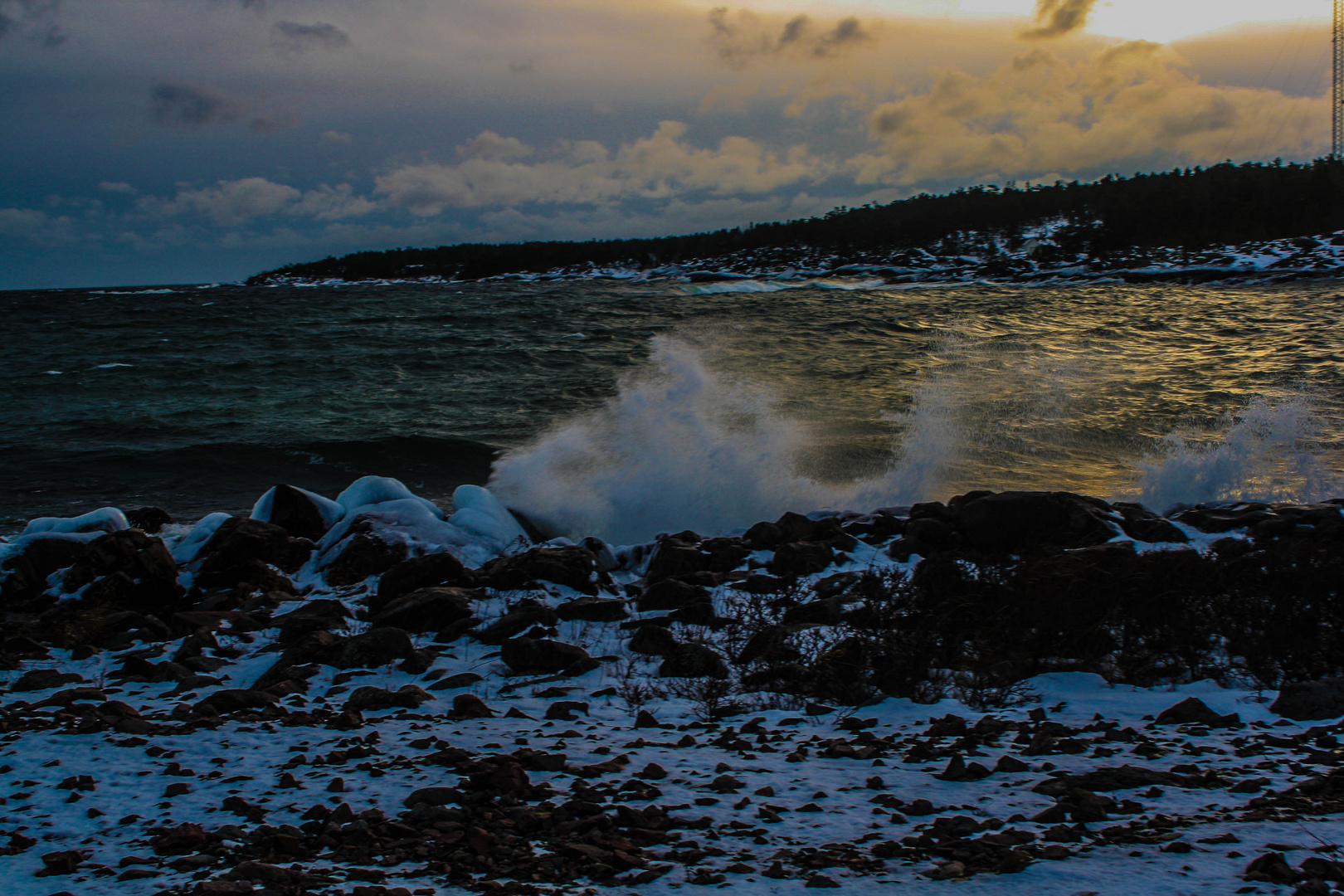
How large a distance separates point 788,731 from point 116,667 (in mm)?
4180

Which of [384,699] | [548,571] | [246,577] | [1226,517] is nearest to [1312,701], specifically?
[384,699]

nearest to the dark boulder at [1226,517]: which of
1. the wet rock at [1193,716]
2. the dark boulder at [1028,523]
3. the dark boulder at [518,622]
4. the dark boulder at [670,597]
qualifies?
the dark boulder at [1028,523]

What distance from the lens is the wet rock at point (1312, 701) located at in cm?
377

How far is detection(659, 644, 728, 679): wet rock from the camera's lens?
4.88 m

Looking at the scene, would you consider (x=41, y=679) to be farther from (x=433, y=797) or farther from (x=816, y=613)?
(x=816, y=613)

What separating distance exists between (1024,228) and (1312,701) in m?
96.5

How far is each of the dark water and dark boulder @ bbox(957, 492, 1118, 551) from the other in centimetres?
301

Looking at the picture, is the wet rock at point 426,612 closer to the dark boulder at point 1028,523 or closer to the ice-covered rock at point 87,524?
the ice-covered rock at point 87,524

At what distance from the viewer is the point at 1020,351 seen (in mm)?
22766

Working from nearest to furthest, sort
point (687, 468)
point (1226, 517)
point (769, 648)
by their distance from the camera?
point (769, 648)
point (1226, 517)
point (687, 468)

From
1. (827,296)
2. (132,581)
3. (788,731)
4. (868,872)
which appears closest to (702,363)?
(132,581)

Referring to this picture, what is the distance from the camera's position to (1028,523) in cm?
741

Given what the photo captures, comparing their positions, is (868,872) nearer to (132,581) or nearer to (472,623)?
(472,623)

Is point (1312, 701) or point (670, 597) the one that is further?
point (670, 597)
